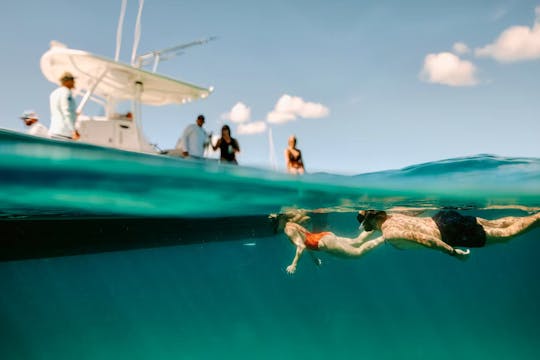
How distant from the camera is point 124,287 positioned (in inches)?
2872

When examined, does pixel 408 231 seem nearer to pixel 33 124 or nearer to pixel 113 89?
pixel 33 124

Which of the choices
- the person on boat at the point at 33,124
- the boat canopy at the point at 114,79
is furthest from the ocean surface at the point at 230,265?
the boat canopy at the point at 114,79

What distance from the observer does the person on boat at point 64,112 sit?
21.4 feet

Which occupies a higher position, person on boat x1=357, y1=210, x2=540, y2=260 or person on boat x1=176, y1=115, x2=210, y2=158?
person on boat x1=176, y1=115, x2=210, y2=158

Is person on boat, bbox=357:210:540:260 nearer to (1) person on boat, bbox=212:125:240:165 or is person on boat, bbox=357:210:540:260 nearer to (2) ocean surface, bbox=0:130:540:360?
(2) ocean surface, bbox=0:130:540:360

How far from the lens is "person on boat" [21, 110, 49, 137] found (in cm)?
630

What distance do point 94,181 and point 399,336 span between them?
80.8m

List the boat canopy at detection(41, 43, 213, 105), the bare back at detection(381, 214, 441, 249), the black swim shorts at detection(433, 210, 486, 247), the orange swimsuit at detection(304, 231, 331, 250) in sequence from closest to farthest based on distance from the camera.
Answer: the bare back at detection(381, 214, 441, 249), the black swim shorts at detection(433, 210, 486, 247), the boat canopy at detection(41, 43, 213, 105), the orange swimsuit at detection(304, 231, 331, 250)

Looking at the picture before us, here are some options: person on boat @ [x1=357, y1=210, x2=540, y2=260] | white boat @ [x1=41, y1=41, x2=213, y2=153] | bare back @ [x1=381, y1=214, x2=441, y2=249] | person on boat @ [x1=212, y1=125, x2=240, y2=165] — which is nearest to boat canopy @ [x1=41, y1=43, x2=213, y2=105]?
white boat @ [x1=41, y1=41, x2=213, y2=153]

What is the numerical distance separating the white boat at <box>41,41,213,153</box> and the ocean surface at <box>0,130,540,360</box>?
1846mm

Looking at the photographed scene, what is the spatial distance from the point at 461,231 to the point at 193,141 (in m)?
7.64

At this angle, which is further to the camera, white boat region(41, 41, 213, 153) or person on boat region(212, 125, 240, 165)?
white boat region(41, 41, 213, 153)

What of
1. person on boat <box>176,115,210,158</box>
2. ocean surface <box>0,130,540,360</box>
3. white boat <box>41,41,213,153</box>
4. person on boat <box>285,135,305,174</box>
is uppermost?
white boat <box>41,41,213,153</box>

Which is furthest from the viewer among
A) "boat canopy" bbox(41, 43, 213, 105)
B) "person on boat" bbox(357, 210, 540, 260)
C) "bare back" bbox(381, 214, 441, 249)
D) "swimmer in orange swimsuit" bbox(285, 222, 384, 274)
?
"swimmer in orange swimsuit" bbox(285, 222, 384, 274)
